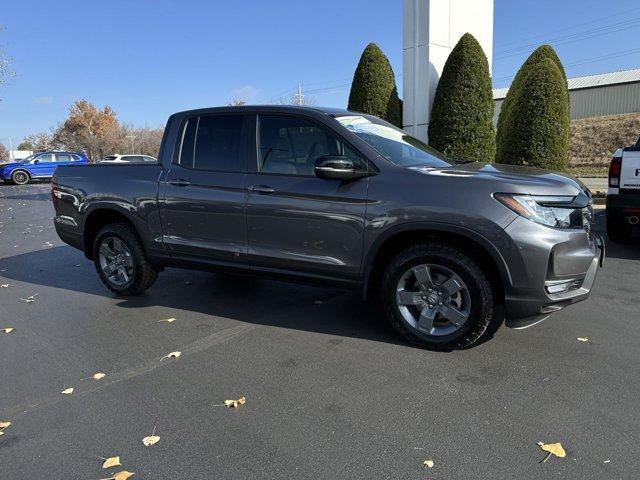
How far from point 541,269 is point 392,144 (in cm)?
157

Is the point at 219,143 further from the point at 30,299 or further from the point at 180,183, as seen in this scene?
the point at 30,299

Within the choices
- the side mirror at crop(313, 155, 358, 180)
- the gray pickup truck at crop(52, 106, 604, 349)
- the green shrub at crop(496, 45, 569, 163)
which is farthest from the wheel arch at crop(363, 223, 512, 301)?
the green shrub at crop(496, 45, 569, 163)

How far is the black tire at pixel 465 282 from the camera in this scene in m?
3.60

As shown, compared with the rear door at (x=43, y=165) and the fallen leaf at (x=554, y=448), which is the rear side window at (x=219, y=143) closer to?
the fallen leaf at (x=554, y=448)

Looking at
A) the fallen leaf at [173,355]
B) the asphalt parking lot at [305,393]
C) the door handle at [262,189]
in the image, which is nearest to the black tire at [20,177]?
the asphalt parking lot at [305,393]

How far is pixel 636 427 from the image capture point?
2.74 m

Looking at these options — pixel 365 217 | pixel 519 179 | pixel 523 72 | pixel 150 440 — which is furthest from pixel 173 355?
pixel 523 72

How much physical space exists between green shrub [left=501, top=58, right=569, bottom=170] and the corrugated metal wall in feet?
91.4

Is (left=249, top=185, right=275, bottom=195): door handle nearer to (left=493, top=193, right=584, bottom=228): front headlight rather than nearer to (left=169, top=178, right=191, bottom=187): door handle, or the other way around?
(left=169, top=178, right=191, bottom=187): door handle

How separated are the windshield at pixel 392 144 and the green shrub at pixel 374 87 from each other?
28.2 ft

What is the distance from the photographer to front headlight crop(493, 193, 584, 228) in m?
3.40

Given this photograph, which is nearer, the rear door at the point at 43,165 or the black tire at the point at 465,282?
the black tire at the point at 465,282

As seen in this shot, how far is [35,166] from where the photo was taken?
1158 inches

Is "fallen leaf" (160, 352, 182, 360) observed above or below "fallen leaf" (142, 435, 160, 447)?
above
